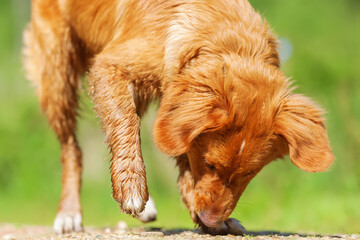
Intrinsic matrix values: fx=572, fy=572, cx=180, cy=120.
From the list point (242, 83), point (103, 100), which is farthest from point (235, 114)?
point (103, 100)

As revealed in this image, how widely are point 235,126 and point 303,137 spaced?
491 millimetres

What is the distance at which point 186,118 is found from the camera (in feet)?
13.1

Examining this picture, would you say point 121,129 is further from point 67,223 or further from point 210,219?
point 67,223

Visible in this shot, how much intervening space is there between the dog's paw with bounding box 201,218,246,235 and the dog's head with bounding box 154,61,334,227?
1.89ft

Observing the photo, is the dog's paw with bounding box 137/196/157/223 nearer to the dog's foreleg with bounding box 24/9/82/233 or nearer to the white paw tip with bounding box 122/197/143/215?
the dog's foreleg with bounding box 24/9/82/233

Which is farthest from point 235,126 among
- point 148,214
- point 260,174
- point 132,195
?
point 260,174

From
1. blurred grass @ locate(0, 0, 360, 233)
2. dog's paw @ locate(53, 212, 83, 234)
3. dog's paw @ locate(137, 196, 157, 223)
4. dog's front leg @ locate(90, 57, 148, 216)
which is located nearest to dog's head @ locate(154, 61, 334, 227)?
dog's front leg @ locate(90, 57, 148, 216)

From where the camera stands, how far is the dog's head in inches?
157

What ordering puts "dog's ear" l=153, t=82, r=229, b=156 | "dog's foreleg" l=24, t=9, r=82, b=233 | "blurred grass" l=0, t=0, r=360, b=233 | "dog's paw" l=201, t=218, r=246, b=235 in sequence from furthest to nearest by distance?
"blurred grass" l=0, t=0, r=360, b=233, "dog's foreleg" l=24, t=9, r=82, b=233, "dog's paw" l=201, t=218, r=246, b=235, "dog's ear" l=153, t=82, r=229, b=156

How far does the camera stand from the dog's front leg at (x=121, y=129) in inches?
168

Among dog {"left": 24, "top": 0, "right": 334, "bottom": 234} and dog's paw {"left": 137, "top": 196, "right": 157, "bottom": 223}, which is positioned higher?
dog {"left": 24, "top": 0, "right": 334, "bottom": 234}

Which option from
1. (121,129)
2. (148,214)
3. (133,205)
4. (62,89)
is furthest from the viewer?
(62,89)

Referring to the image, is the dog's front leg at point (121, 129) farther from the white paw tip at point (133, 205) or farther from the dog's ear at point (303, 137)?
the dog's ear at point (303, 137)

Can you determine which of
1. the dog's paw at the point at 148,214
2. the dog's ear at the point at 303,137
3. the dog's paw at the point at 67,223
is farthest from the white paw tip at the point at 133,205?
the dog's paw at the point at 67,223
